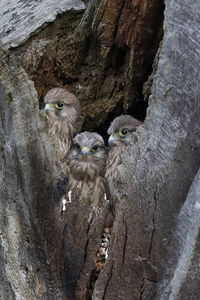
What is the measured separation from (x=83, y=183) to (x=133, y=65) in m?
1.03

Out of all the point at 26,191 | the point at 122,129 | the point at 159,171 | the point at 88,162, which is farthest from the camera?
the point at 122,129

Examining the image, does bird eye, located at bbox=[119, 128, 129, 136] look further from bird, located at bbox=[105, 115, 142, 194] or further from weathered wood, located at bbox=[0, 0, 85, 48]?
weathered wood, located at bbox=[0, 0, 85, 48]

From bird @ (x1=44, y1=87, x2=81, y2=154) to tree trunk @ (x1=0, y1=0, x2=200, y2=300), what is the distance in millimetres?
1235

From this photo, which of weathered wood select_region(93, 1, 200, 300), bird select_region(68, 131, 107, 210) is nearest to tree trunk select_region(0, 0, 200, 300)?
weathered wood select_region(93, 1, 200, 300)

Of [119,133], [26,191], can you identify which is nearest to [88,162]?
[119,133]

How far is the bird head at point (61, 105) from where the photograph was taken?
222 inches

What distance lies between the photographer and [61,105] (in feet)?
19.1

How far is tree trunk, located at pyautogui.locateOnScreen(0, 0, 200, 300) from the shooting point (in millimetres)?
4000

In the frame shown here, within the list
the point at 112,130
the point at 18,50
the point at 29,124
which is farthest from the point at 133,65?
the point at 29,124

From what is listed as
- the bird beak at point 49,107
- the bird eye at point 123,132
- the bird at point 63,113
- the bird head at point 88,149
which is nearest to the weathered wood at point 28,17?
the bird at point 63,113

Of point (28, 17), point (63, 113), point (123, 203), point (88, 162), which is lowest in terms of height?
point (123, 203)

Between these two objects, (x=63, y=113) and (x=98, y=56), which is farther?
(x=63, y=113)

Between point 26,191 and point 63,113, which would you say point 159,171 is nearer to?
point 26,191

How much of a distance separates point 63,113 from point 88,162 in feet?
2.40
